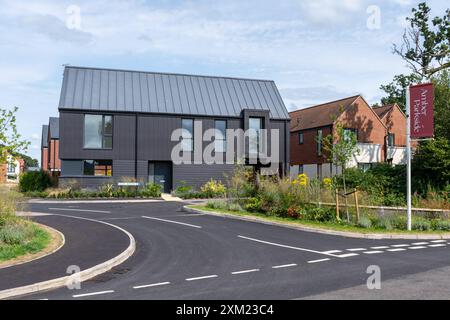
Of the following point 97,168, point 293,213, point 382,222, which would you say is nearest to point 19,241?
point 293,213

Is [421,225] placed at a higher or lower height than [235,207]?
lower

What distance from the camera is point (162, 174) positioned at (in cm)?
3500

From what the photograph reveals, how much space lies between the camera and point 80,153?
32.7 metres

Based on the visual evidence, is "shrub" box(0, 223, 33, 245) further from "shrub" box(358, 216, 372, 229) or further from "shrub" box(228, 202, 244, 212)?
"shrub" box(358, 216, 372, 229)

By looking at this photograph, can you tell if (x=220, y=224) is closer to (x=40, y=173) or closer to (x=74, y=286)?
(x=74, y=286)

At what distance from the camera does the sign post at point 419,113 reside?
17.2 metres

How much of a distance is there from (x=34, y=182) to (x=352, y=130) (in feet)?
82.2

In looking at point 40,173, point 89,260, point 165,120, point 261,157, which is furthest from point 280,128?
point 89,260

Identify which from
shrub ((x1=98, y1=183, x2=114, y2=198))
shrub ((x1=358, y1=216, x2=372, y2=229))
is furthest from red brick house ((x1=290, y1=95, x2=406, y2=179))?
shrub ((x1=358, y1=216, x2=372, y2=229))

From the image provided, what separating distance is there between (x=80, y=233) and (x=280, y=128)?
79.9 ft

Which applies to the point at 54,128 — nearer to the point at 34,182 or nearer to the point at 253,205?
the point at 34,182

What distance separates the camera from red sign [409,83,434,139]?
56.6ft

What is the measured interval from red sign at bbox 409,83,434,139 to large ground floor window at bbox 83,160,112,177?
2200cm

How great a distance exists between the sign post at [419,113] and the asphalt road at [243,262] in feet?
15.0
